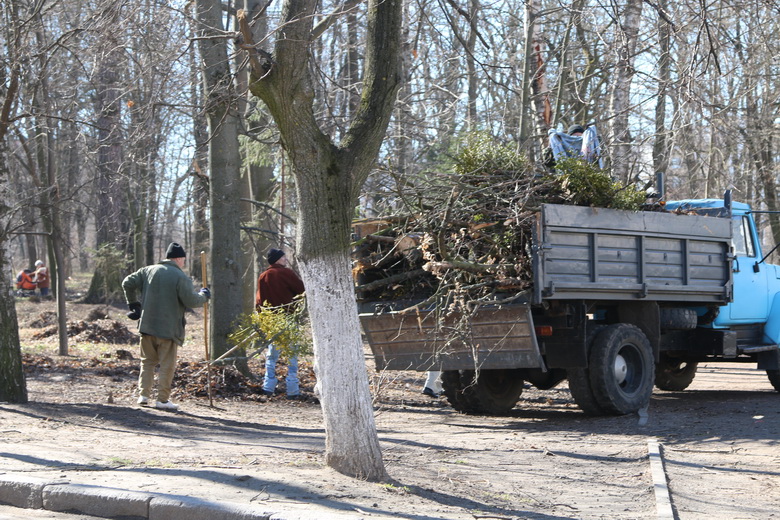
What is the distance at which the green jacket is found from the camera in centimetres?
996

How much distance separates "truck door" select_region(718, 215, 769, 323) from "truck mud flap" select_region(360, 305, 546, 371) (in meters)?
3.92

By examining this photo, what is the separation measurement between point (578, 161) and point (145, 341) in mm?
5299

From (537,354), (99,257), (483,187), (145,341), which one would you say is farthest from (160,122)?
(99,257)

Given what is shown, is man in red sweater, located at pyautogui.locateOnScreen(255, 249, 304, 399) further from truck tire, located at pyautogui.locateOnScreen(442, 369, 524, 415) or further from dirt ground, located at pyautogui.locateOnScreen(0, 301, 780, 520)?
truck tire, located at pyautogui.locateOnScreen(442, 369, 524, 415)

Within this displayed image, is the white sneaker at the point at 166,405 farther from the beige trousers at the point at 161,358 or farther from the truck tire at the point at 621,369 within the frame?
the truck tire at the point at 621,369

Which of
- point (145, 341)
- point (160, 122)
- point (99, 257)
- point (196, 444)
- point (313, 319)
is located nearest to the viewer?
point (313, 319)

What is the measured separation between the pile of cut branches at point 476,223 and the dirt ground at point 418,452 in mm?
1467

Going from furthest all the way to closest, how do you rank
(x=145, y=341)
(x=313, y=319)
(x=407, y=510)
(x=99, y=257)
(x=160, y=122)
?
1. (x=99, y=257)
2. (x=160, y=122)
3. (x=145, y=341)
4. (x=313, y=319)
5. (x=407, y=510)

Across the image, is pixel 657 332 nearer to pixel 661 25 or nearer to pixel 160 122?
pixel 661 25

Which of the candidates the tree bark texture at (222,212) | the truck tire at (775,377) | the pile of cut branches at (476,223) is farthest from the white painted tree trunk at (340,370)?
the truck tire at (775,377)

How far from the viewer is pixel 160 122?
15.1 m

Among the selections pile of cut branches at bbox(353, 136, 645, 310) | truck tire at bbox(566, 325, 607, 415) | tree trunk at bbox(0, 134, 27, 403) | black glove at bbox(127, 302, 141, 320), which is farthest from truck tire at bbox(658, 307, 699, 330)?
tree trunk at bbox(0, 134, 27, 403)

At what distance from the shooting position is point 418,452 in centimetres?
762

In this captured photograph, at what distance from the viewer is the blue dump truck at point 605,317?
8938 millimetres
